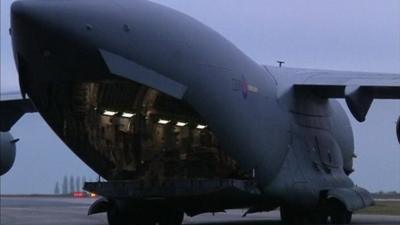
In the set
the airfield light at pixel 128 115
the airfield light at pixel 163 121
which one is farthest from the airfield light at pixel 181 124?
the airfield light at pixel 128 115

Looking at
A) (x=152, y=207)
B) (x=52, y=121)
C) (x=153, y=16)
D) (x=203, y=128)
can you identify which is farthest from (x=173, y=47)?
(x=152, y=207)

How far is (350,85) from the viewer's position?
15.2 metres

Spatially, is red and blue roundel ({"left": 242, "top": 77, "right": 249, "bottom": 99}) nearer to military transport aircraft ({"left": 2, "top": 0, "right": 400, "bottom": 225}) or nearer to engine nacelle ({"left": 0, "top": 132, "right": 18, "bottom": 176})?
military transport aircraft ({"left": 2, "top": 0, "right": 400, "bottom": 225})

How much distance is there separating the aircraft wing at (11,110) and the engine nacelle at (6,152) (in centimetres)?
41

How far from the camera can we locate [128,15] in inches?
481

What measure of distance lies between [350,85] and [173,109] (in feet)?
12.7

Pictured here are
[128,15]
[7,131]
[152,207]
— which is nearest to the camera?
[128,15]

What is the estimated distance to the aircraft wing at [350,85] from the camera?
48.6ft

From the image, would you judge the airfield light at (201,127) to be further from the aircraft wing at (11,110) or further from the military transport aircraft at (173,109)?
the aircraft wing at (11,110)

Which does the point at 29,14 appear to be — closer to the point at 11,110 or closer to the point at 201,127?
the point at 201,127

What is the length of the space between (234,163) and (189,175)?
3.06ft

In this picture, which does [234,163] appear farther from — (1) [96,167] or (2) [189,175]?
(1) [96,167]

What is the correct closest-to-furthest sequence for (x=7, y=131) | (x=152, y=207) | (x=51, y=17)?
(x=51, y=17) < (x=152, y=207) < (x=7, y=131)

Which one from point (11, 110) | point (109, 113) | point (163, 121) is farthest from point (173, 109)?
point (11, 110)
